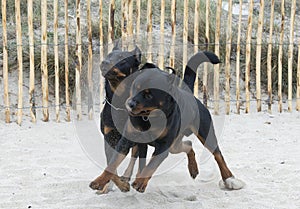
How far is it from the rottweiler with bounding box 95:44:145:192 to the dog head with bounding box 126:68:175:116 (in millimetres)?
155

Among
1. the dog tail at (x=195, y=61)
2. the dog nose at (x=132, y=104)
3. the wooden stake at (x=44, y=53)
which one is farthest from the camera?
the wooden stake at (x=44, y=53)

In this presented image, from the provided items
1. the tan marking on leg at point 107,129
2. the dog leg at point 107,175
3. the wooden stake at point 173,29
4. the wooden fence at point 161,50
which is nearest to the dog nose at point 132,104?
the dog leg at point 107,175

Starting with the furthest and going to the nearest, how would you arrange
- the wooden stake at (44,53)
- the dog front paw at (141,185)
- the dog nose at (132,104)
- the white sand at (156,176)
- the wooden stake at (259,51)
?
the wooden stake at (259,51) < the wooden stake at (44,53) < the white sand at (156,176) < the dog front paw at (141,185) < the dog nose at (132,104)

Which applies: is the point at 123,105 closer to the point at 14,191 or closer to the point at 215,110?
the point at 14,191

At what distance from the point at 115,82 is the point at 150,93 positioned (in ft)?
1.03

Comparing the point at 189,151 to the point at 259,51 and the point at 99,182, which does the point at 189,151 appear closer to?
the point at 99,182

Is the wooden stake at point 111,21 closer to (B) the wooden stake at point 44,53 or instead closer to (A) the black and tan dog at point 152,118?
(B) the wooden stake at point 44,53

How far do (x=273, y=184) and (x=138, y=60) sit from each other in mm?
1483

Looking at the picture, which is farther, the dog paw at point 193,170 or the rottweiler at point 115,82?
the dog paw at point 193,170

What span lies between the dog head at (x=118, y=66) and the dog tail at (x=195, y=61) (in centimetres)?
55

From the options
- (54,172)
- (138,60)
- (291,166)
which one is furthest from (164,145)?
(291,166)

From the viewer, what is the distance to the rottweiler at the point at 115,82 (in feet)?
9.68

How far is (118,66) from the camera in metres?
2.96

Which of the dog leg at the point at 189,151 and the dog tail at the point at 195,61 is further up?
the dog tail at the point at 195,61
